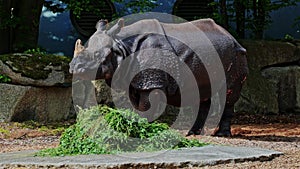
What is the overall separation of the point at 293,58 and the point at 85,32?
14.7ft

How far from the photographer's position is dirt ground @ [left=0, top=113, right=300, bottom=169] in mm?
4527

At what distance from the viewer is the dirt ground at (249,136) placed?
453 centimetres

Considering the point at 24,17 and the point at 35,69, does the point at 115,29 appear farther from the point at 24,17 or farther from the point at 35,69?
the point at 24,17

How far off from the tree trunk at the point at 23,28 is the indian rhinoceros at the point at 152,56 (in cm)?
536

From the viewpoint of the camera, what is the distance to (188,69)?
6.04m

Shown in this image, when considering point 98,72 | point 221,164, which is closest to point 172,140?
point 221,164

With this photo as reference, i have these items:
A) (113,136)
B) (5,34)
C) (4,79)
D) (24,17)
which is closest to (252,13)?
(24,17)

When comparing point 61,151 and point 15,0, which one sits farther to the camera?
point 15,0

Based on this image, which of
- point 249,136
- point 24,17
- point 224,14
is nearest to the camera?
point 249,136

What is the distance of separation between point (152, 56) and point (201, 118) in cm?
116

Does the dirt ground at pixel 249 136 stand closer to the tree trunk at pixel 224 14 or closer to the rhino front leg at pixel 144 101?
the rhino front leg at pixel 144 101

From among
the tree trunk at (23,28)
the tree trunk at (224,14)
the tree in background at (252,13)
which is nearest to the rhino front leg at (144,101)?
the tree trunk at (23,28)

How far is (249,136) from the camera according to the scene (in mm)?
6965

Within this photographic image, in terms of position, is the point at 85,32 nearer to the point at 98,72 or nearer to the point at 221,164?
the point at 98,72
